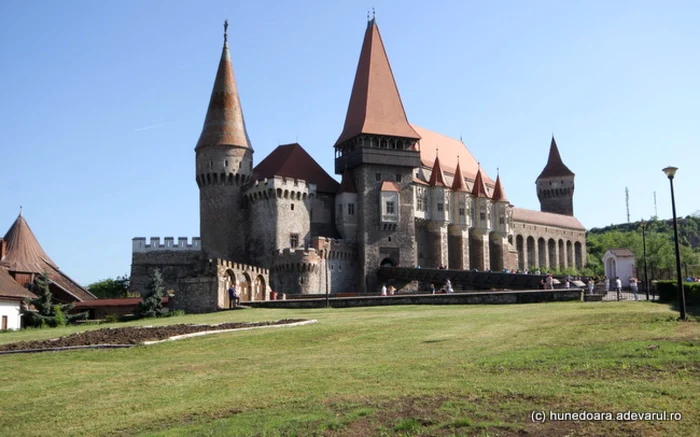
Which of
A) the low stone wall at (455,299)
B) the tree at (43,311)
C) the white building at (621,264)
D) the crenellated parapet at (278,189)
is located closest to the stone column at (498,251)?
the white building at (621,264)

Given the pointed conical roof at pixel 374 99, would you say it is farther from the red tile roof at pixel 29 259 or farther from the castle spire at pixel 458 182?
the red tile roof at pixel 29 259

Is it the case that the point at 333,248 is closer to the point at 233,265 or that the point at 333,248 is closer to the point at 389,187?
the point at 389,187

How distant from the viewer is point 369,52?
69.1 m

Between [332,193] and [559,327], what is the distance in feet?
152

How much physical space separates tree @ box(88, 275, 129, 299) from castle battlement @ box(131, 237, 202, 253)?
6838 millimetres

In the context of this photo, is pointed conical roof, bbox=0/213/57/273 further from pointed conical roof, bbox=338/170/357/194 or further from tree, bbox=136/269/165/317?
pointed conical roof, bbox=338/170/357/194

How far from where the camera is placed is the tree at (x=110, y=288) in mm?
66500

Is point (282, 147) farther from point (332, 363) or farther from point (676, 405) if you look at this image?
point (676, 405)

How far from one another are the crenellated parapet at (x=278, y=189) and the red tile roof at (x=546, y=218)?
3676cm

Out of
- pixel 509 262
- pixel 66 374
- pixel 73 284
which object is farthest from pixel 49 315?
pixel 509 262

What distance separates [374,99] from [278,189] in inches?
547

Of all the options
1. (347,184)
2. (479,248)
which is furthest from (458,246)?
(347,184)

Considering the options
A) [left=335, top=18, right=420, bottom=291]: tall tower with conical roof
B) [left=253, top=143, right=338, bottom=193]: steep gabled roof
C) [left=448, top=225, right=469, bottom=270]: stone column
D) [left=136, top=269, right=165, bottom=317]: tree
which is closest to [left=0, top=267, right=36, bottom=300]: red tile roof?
[left=136, top=269, right=165, bottom=317]: tree

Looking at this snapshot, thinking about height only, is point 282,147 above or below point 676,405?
above
